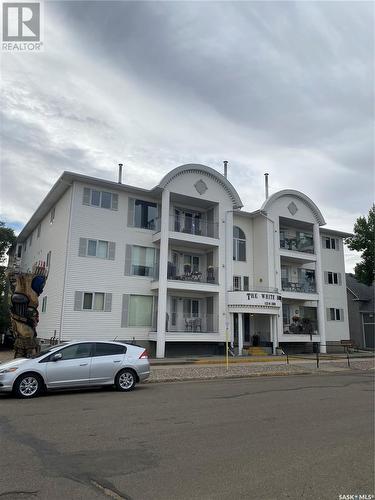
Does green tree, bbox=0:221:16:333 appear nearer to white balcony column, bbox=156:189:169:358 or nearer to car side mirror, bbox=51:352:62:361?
white balcony column, bbox=156:189:169:358

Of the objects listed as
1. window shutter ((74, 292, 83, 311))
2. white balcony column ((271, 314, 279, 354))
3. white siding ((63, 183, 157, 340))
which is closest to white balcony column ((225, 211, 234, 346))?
white balcony column ((271, 314, 279, 354))

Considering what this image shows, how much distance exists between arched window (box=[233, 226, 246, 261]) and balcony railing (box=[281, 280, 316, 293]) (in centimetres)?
373

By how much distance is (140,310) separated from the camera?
25672mm

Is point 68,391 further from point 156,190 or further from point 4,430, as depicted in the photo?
point 156,190

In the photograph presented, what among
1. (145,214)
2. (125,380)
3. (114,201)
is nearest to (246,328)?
(145,214)

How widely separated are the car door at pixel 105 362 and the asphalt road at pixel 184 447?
746 mm

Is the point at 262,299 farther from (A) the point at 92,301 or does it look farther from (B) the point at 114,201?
(B) the point at 114,201

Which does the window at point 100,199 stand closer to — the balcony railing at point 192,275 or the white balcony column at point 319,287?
the balcony railing at point 192,275

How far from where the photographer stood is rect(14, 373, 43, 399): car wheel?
10.8 metres

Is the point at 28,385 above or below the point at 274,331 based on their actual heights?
below

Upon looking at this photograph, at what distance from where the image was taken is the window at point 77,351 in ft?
38.3

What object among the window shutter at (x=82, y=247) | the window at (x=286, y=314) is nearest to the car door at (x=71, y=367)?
the window shutter at (x=82, y=247)

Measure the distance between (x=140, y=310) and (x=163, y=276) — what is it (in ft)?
8.41

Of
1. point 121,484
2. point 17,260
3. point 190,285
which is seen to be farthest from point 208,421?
point 17,260
